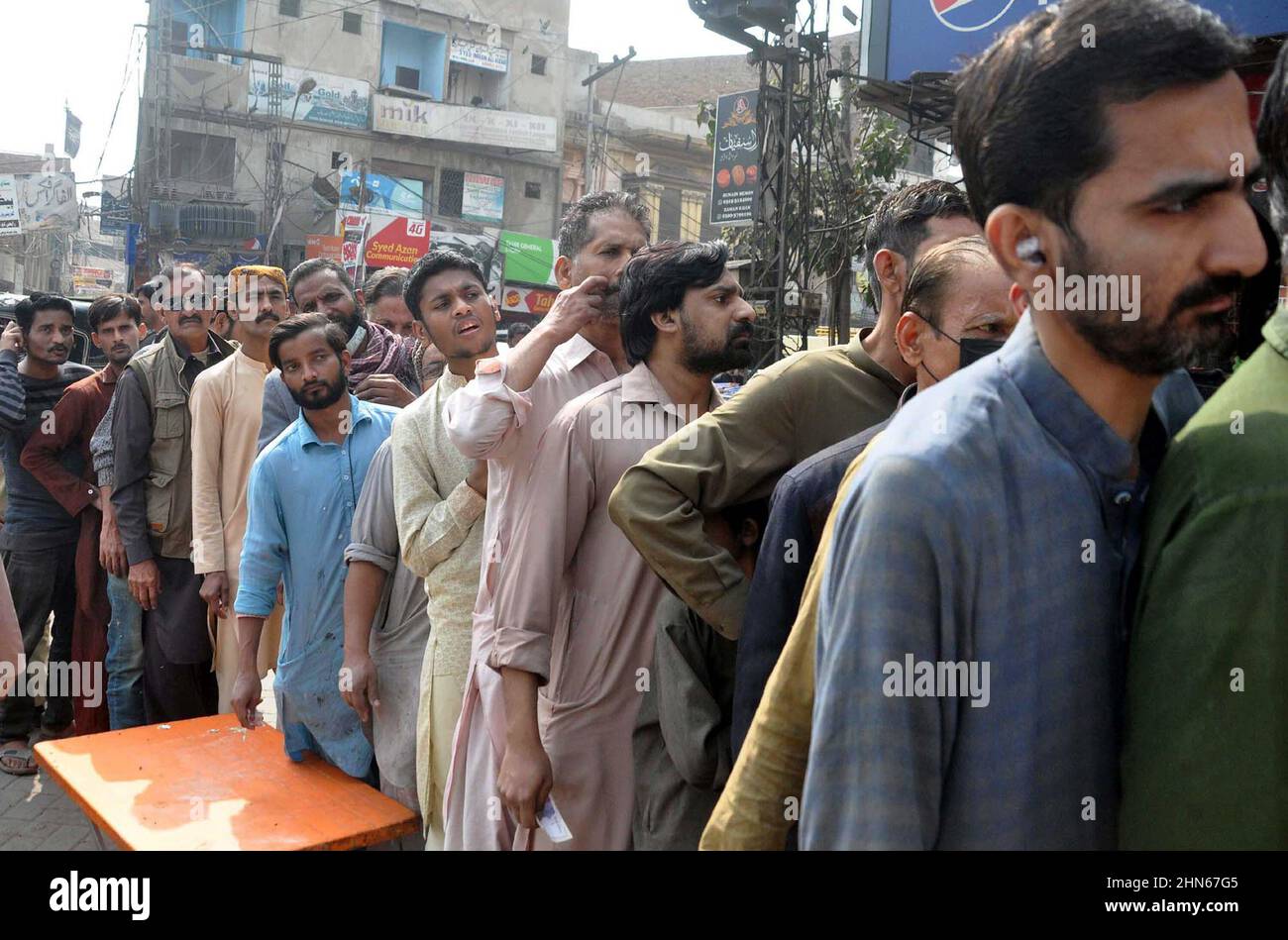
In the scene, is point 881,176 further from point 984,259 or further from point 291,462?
point 984,259

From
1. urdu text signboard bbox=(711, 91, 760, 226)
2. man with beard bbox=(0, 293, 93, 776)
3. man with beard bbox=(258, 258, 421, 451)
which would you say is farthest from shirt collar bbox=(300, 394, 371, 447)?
urdu text signboard bbox=(711, 91, 760, 226)

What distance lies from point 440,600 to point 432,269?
1.17 meters

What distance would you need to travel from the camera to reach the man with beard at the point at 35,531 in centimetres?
557

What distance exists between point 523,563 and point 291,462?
5.22ft

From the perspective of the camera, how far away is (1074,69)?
109cm

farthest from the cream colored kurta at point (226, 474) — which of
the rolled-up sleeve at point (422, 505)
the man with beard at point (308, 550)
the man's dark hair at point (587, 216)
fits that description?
the man's dark hair at point (587, 216)

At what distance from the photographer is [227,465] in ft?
15.3

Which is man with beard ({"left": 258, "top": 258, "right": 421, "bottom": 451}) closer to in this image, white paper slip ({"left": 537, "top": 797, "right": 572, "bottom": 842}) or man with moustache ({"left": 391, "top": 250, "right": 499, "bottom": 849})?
man with moustache ({"left": 391, "top": 250, "right": 499, "bottom": 849})

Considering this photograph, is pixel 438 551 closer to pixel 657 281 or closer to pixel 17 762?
pixel 657 281

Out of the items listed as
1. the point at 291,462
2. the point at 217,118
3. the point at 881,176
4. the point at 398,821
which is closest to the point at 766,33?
the point at 881,176

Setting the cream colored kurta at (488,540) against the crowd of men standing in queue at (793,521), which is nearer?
the crowd of men standing in queue at (793,521)

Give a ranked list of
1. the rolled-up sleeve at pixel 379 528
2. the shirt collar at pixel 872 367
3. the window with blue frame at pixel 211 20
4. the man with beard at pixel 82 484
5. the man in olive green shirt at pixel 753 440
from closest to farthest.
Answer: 1. the man in olive green shirt at pixel 753 440
2. the shirt collar at pixel 872 367
3. the rolled-up sleeve at pixel 379 528
4. the man with beard at pixel 82 484
5. the window with blue frame at pixel 211 20

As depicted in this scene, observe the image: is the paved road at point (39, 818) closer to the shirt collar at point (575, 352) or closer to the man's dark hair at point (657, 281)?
the shirt collar at point (575, 352)

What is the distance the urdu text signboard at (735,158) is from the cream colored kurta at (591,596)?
27.7 ft
